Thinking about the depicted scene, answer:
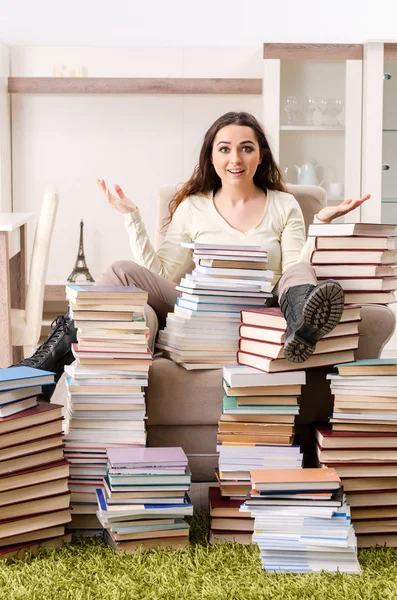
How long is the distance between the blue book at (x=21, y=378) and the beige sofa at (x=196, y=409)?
374mm

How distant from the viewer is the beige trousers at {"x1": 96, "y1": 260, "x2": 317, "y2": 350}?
2488 mm

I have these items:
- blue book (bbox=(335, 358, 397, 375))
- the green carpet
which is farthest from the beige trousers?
the green carpet

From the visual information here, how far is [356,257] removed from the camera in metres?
2.46

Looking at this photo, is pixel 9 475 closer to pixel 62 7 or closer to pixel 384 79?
pixel 384 79

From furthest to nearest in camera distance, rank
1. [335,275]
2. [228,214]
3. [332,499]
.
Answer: [228,214] < [335,275] < [332,499]

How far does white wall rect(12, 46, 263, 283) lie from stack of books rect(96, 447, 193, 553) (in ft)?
11.4

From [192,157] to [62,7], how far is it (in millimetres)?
1276

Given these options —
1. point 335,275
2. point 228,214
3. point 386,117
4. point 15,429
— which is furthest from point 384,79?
point 15,429

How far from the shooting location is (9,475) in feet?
6.78

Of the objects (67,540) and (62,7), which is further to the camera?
(62,7)

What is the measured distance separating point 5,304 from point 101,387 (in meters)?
1.35

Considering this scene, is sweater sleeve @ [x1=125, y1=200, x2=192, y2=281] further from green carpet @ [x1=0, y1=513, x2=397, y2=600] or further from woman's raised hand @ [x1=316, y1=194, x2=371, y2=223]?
green carpet @ [x1=0, y1=513, x2=397, y2=600]

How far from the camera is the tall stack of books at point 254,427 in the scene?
222 cm

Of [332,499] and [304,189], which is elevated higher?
[304,189]
